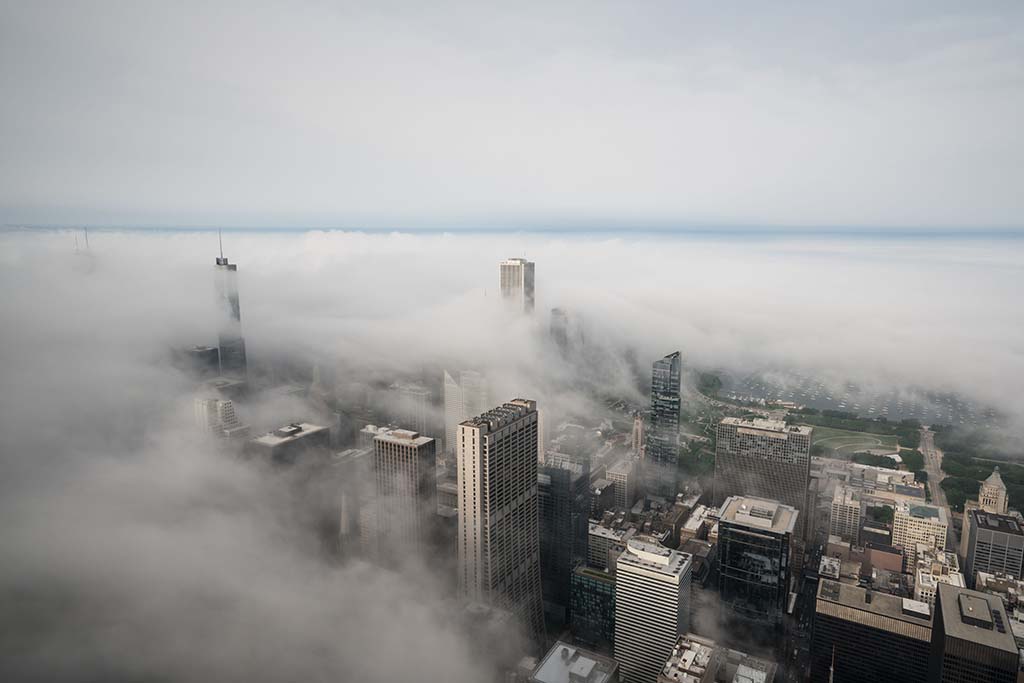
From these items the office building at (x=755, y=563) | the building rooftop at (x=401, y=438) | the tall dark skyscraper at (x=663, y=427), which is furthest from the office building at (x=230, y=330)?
the tall dark skyscraper at (x=663, y=427)

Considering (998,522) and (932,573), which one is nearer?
(932,573)

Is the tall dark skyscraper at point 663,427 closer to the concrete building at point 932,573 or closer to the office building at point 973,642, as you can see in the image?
the concrete building at point 932,573

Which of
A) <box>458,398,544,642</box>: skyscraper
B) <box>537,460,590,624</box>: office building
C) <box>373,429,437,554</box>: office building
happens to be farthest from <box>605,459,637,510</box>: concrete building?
<box>373,429,437,554</box>: office building

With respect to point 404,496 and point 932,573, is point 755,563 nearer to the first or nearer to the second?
point 932,573

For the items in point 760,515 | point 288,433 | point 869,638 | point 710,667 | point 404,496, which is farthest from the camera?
point 760,515

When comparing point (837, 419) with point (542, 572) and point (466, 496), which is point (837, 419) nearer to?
point (542, 572)

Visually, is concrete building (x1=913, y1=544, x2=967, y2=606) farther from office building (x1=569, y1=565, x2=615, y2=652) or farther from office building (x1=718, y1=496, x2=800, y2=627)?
office building (x1=569, y1=565, x2=615, y2=652)

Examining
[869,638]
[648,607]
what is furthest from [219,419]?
[869,638]
